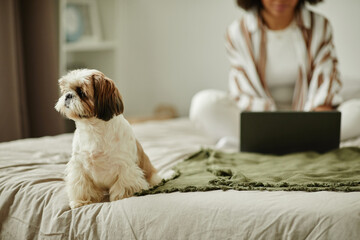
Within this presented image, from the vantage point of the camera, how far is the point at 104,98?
100cm

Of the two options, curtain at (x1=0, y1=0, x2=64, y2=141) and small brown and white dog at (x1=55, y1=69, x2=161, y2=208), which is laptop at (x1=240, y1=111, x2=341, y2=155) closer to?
small brown and white dog at (x1=55, y1=69, x2=161, y2=208)

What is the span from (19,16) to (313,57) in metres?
1.74

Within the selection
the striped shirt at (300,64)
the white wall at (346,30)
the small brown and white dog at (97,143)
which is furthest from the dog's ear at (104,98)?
the white wall at (346,30)

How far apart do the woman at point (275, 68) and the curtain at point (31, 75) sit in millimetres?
1068

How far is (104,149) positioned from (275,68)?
4.20 feet

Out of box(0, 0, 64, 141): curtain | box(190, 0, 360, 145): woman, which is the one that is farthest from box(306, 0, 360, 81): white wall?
box(0, 0, 64, 141): curtain

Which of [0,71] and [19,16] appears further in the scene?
[19,16]

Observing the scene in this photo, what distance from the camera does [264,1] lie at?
1.99 metres

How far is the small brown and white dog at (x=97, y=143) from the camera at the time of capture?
1.00 meters

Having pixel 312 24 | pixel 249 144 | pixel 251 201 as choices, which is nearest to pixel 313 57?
pixel 312 24

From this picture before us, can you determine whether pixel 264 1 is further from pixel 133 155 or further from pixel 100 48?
pixel 100 48

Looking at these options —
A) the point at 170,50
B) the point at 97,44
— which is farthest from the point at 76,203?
the point at 170,50

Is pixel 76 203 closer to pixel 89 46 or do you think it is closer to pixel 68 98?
pixel 68 98

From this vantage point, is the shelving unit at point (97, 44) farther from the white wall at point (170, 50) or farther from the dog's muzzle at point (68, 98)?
the dog's muzzle at point (68, 98)
